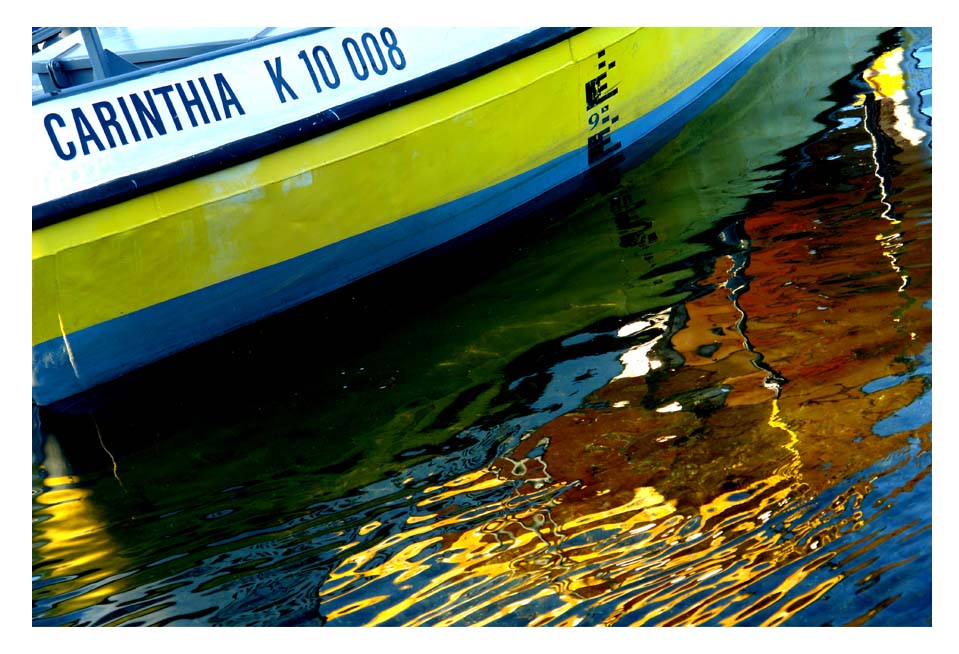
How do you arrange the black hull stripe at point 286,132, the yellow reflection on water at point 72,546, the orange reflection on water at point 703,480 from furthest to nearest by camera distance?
1. the black hull stripe at point 286,132
2. the yellow reflection on water at point 72,546
3. the orange reflection on water at point 703,480

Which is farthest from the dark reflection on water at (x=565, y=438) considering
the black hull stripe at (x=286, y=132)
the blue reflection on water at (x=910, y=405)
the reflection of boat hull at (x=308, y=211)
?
the black hull stripe at (x=286, y=132)

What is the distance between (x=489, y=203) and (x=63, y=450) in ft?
7.03

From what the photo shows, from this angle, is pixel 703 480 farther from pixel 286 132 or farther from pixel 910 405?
pixel 286 132

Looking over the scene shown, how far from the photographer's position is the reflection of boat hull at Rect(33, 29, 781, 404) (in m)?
3.79

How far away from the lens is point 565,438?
3.31m

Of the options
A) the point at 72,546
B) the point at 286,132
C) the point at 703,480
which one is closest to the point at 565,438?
the point at 703,480

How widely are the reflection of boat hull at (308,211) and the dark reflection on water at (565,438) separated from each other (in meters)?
0.15

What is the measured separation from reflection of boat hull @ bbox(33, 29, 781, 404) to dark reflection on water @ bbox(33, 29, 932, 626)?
154mm

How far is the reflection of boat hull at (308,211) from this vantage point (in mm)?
3795

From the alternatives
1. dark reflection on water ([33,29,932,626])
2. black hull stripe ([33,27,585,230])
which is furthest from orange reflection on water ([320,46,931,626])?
black hull stripe ([33,27,585,230])

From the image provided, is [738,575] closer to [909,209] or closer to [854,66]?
[909,209]

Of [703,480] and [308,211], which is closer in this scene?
[703,480]

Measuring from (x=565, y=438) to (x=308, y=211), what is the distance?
1.54m

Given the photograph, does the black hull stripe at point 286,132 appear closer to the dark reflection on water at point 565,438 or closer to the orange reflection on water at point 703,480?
the dark reflection on water at point 565,438
